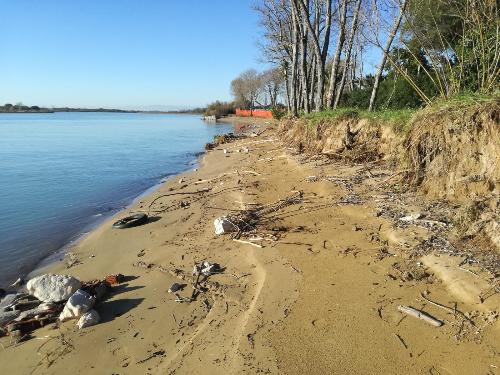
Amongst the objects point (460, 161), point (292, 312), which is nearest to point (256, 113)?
point (460, 161)

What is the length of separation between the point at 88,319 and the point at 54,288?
3.39ft

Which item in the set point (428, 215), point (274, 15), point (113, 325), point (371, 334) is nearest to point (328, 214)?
point (428, 215)

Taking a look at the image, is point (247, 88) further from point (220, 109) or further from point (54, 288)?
point (54, 288)

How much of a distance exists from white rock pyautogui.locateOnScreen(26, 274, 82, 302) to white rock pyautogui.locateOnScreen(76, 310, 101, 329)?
72 centimetres

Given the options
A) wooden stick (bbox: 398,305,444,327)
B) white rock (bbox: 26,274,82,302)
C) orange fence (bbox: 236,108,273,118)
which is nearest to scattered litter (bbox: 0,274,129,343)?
white rock (bbox: 26,274,82,302)

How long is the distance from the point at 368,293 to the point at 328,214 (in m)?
2.45

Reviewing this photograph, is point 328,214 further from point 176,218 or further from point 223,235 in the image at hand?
point 176,218

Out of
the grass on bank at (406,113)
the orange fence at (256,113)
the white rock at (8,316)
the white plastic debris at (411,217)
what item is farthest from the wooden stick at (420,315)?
the orange fence at (256,113)

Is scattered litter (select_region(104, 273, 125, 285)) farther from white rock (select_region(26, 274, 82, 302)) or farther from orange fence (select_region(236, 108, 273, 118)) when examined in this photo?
orange fence (select_region(236, 108, 273, 118))

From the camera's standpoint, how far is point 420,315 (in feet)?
12.0

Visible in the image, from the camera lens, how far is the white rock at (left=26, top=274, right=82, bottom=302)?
5191 mm

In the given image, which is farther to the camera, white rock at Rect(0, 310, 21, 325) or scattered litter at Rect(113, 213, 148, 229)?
scattered litter at Rect(113, 213, 148, 229)

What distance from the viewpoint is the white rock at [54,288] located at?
5191 millimetres

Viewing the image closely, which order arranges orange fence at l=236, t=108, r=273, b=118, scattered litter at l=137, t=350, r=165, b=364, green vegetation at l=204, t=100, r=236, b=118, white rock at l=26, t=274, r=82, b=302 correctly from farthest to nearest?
green vegetation at l=204, t=100, r=236, b=118 < orange fence at l=236, t=108, r=273, b=118 < white rock at l=26, t=274, r=82, b=302 < scattered litter at l=137, t=350, r=165, b=364
